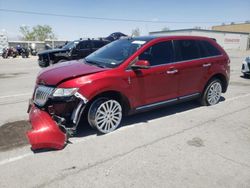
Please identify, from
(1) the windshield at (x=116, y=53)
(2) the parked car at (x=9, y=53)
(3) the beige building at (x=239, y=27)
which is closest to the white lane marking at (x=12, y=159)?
(1) the windshield at (x=116, y=53)

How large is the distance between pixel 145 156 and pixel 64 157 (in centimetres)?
119

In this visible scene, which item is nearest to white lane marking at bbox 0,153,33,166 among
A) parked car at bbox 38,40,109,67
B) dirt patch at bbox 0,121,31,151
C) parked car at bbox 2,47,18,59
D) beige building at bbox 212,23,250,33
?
dirt patch at bbox 0,121,31,151

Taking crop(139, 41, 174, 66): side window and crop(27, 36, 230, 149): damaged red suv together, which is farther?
crop(139, 41, 174, 66): side window

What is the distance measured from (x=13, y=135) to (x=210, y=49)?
477 cm

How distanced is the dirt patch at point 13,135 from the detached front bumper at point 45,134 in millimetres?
413

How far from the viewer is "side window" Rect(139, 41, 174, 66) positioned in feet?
15.4

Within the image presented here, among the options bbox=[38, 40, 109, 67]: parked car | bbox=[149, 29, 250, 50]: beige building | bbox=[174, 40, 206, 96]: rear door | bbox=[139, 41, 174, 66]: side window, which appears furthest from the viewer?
bbox=[149, 29, 250, 50]: beige building

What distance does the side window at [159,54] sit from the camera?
4684mm

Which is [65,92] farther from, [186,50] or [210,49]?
[210,49]

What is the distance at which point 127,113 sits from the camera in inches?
182

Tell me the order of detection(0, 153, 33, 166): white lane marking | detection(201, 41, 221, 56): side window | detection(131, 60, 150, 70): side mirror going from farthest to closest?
detection(201, 41, 221, 56): side window < detection(131, 60, 150, 70): side mirror < detection(0, 153, 33, 166): white lane marking

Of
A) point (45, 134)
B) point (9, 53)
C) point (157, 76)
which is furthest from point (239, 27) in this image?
point (45, 134)

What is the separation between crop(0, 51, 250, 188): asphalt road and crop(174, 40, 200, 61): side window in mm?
1338

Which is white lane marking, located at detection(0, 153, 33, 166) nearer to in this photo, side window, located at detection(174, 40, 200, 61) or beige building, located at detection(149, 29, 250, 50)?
side window, located at detection(174, 40, 200, 61)
